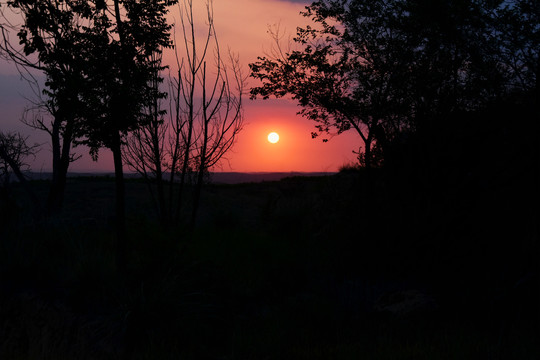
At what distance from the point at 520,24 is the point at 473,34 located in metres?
0.81

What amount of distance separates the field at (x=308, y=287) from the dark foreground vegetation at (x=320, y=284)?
0.08 feet

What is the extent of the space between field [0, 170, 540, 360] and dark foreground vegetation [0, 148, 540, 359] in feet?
0.08

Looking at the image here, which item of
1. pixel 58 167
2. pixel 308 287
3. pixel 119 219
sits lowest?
pixel 308 287

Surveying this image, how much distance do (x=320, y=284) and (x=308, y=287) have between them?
0.23m

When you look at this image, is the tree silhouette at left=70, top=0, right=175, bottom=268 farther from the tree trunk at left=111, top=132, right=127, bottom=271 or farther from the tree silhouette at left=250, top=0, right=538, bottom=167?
the tree silhouette at left=250, top=0, right=538, bottom=167

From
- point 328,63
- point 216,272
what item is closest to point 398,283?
point 216,272

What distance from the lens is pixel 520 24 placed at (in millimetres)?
7383

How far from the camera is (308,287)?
28.2ft

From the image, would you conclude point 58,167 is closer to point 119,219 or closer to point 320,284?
point 119,219

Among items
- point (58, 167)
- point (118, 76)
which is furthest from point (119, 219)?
point (58, 167)

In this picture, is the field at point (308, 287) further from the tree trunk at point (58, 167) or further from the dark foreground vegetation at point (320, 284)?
the tree trunk at point (58, 167)

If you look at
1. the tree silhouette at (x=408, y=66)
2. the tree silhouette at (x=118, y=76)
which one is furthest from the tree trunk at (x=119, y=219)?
the tree silhouette at (x=408, y=66)

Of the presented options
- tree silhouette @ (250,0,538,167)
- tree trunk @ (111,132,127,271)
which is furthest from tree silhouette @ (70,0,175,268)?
tree silhouette @ (250,0,538,167)

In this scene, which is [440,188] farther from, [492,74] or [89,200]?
[89,200]
